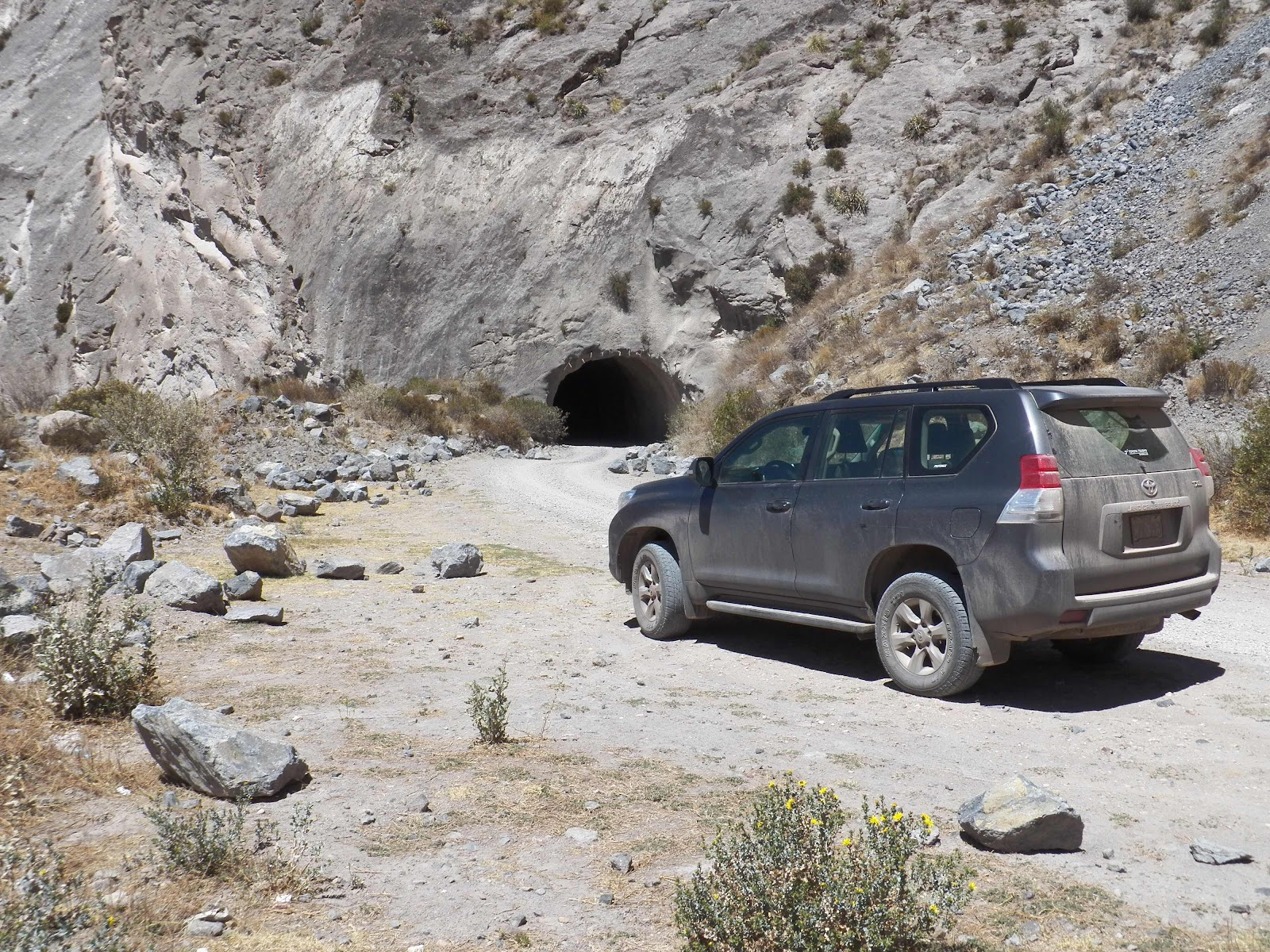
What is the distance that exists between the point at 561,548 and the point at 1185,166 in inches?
659

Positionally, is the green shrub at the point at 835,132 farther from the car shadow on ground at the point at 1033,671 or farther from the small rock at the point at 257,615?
the small rock at the point at 257,615

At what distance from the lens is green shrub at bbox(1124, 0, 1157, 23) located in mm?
30672

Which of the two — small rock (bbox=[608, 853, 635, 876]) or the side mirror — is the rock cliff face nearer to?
the side mirror

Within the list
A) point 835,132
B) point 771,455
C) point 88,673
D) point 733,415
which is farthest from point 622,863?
point 835,132

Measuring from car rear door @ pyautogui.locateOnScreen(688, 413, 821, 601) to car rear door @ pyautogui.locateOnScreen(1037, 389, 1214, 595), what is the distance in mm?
1909

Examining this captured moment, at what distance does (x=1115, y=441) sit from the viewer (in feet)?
20.7

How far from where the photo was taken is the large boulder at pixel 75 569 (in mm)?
9047

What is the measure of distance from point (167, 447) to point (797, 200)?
23414mm

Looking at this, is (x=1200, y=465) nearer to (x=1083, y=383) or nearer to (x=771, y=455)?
(x=1083, y=383)

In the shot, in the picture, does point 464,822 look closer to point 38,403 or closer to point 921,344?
point 921,344

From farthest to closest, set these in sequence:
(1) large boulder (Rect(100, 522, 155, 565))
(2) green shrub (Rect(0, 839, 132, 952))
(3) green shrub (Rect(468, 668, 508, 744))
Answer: (1) large boulder (Rect(100, 522, 155, 565))
(3) green shrub (Rect(468, 668, 508, 744))
(2) green shrub (Rect(0, 839, 132, 952))

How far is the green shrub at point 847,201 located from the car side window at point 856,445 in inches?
1031

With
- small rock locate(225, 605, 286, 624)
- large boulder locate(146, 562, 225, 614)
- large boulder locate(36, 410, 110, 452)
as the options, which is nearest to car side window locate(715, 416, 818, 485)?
small rock locate(225, 605, 286, 624)

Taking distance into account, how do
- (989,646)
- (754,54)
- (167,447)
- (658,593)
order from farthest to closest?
(754,54) → (167,447) → (658,593) → (989,646)
